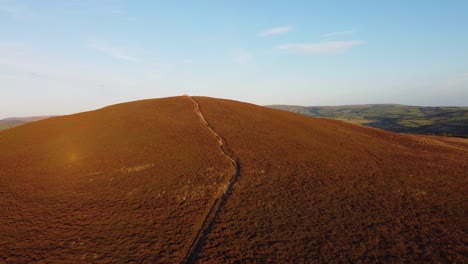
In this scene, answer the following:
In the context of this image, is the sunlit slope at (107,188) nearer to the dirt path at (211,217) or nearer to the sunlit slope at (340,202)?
the dirt path at (211,217)

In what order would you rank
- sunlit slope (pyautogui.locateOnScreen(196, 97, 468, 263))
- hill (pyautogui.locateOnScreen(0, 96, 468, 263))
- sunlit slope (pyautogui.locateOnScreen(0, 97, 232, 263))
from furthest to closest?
1. sunlit slope (pyautogui.locateOnScreen(0, 97, 232, 263))
2. hill (pyautogui.locateOnScreen(0, 96, 468, 263))
3. sunlit slope (pyautogui.locateOnScreen(196, 97, 468, 263))

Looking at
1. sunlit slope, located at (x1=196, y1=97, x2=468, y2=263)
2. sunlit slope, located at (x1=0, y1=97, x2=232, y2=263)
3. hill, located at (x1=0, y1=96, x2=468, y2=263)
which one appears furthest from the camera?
sunlit slope, located at (x1=0, y1=97, x2=232, y2=263)

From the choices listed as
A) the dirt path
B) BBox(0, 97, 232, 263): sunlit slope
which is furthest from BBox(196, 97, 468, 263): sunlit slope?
BBox(0, 97, 232, 263): sunlit slope

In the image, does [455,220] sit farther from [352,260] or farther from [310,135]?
[310,135]

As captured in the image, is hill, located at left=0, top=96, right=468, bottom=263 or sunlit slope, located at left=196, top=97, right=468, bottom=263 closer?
sunlit slope, located at left=196, top=97, right=468, bottom=263

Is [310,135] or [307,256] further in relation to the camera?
[310,135]

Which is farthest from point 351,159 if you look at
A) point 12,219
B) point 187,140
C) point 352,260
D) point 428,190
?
point 12,219

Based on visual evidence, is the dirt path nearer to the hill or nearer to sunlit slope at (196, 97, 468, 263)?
the hill

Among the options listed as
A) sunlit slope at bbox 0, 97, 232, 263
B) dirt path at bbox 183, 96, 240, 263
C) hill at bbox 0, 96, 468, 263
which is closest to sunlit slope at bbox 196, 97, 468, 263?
hill at bbox 0, 96, 468, 263
